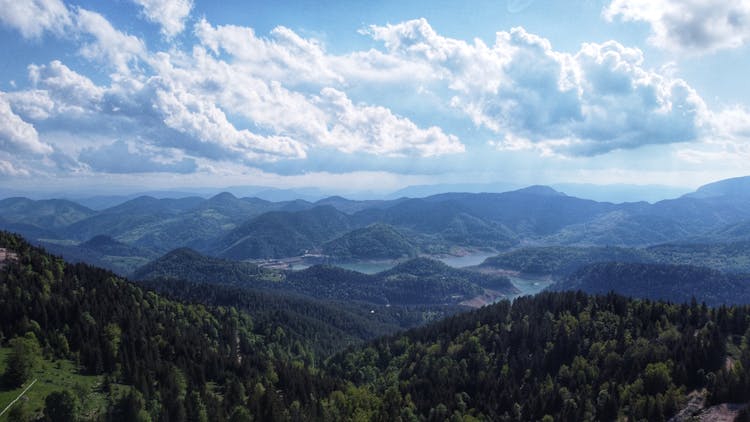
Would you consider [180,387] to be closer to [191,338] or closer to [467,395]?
[191,338]

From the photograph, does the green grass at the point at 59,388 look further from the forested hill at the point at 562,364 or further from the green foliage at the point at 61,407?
the forested hill at the point at 562,364

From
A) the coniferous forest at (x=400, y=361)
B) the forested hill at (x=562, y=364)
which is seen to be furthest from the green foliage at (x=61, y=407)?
the forested hill at (x=562, y=364)

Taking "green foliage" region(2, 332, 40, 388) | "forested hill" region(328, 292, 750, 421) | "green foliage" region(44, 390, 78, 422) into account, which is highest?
"green foliage" region(2, 332, 40, 388)

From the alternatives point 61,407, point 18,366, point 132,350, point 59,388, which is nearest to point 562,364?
point 132,350

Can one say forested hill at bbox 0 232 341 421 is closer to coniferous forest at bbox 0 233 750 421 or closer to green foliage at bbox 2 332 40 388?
green foliage at bbox 2 332 40 388

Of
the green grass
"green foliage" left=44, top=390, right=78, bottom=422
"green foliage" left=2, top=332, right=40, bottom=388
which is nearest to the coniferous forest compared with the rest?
"green foliage" left=2, top=332, right=40, bottom=388

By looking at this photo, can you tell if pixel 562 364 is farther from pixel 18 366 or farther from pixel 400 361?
pixel 18 366
